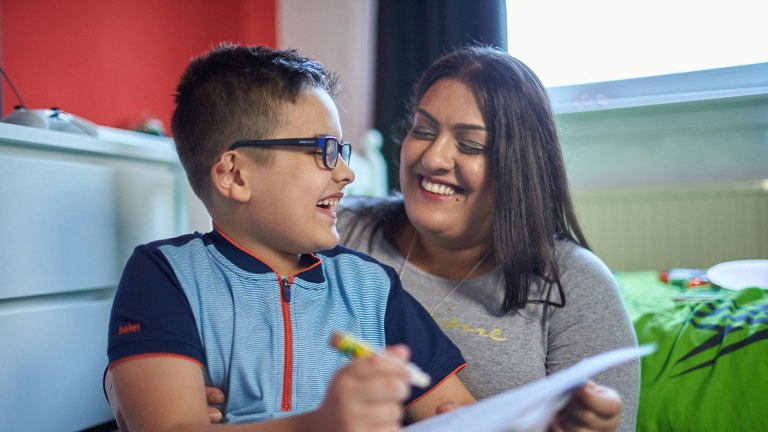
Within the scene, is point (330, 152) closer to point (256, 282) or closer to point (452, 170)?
point (256, 282)

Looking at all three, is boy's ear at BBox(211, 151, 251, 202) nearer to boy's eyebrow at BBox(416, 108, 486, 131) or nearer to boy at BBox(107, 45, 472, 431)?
boy at BBox(107, 45, 472, 431)

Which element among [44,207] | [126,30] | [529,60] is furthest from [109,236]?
[529,60]

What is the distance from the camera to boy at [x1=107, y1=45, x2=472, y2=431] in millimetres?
813

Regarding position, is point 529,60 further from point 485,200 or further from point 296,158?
point 296,158

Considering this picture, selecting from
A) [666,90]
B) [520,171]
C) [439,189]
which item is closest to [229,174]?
[439,189]

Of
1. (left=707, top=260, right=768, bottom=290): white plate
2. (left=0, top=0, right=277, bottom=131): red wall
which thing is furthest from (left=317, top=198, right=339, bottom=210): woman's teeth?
(left=0, top=0, right=277, bottom=131): red wall

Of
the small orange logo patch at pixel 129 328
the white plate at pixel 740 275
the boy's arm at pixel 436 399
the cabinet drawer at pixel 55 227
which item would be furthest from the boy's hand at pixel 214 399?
the white plate at pixel 740 275

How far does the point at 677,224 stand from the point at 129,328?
2406mm

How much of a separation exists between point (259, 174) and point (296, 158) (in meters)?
0.06

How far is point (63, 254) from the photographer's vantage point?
112 cm

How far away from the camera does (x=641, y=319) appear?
5.05 feet

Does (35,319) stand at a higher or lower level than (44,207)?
lower

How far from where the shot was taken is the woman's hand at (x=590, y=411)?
0.71m

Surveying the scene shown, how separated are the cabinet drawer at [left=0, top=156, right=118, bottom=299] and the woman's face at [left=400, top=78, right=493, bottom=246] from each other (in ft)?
1.92
